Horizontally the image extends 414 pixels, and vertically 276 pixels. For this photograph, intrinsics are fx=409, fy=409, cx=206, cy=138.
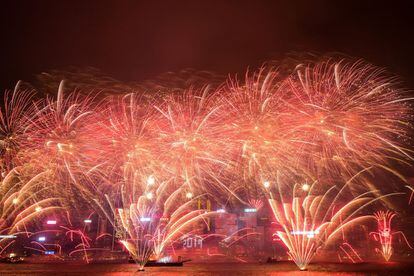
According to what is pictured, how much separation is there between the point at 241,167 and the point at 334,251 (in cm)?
1453

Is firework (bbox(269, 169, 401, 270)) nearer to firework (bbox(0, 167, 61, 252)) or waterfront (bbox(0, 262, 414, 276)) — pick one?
waterfront (bbox(0, 262, 414, 276))

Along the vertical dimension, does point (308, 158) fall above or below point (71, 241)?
above

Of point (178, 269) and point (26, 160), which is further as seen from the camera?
point (26, 160)

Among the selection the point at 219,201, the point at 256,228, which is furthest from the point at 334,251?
the point at 219,201

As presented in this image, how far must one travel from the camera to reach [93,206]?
2256 inches

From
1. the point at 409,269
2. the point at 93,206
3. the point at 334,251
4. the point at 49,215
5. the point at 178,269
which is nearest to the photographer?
the point at 409,269

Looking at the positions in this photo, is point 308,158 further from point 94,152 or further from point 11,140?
point 11,140

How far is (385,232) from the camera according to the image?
40.6 metres

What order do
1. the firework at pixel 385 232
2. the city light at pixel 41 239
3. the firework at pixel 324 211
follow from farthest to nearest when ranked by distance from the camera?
the city light at pixel 41 239
the firework at pixel 385 232
the firework at pixel 324 211

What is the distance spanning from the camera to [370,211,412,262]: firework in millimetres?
36625

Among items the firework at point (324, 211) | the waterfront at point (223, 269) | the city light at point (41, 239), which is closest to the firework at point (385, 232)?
the firework at point (324, 211)

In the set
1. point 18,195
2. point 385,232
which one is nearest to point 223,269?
point 18,195

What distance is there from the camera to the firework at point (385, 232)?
120 ft

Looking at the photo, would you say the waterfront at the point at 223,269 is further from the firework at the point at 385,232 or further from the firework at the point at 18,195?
the firework at the point at 385,232
